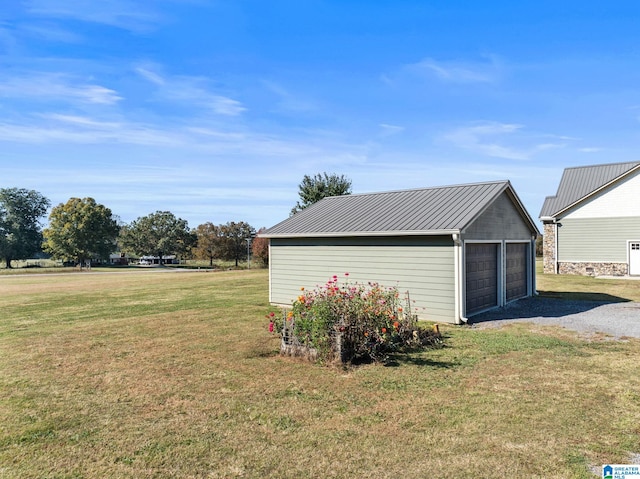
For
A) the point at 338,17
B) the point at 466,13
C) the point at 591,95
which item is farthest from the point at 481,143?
the point at 338,17

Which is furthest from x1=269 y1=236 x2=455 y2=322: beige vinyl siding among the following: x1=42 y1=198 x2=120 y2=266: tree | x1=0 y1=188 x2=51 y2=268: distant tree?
x1=0 y1=188 x2=51 y2=268: distant tree

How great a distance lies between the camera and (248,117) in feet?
57.4

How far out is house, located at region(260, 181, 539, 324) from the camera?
11672 mm

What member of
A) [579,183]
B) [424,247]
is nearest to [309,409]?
[424,247]

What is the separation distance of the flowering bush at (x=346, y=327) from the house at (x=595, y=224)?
918 inches

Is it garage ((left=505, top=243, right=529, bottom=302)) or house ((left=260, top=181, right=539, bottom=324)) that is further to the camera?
garage ((left=505, top=243, right=529, bottom=302))

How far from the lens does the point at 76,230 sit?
59406 millimetres

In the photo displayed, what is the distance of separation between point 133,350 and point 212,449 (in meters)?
5.40

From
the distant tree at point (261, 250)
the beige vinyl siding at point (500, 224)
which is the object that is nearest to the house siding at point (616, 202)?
the beige vinyl siding at point (500, 224)

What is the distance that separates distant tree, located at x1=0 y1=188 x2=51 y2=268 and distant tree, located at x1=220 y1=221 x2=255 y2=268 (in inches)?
1292

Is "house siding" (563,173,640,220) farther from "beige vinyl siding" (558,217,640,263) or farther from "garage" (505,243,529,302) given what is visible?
"garage" (505,243,529,302)

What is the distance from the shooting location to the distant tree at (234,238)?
206ft

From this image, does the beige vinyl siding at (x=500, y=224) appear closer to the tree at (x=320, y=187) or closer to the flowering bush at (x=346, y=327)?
the flowering bush at (x=346, y=327)

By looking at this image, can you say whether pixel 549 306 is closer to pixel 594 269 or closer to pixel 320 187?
pixel 594 269
